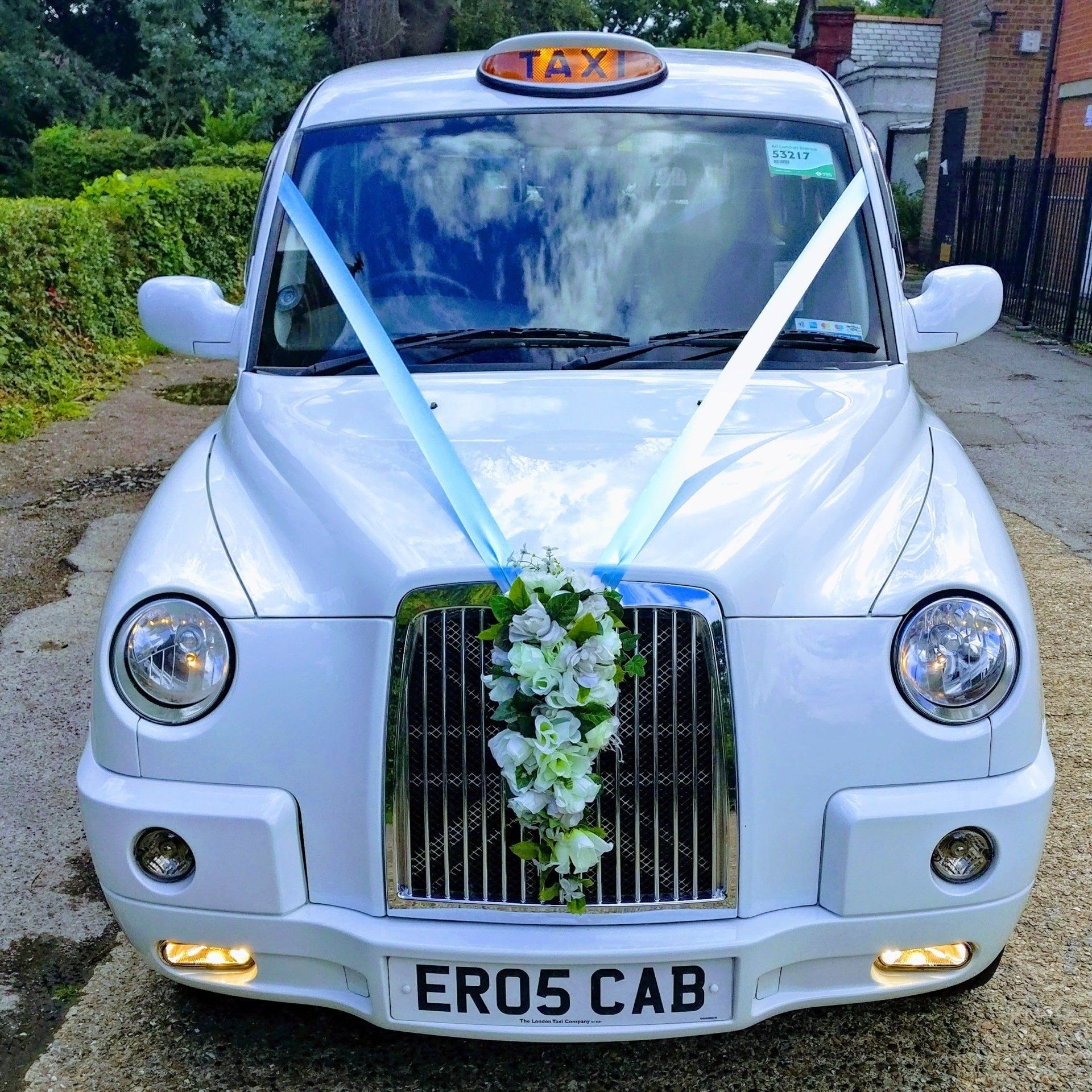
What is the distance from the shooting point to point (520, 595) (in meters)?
2.46

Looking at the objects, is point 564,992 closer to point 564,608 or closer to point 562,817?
point 562,817

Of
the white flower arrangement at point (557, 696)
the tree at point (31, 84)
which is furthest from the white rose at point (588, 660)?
the tree at point (31, 84)

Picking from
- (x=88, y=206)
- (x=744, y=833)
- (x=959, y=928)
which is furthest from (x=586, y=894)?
(x=88, y=206)

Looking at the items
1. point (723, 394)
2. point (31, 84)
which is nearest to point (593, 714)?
point (723, 394)

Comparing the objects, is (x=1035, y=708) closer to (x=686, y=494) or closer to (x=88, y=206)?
(x=686, y=494)

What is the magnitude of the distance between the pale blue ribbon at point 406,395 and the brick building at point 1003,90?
54.2ft

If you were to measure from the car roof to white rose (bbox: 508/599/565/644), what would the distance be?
208 cm

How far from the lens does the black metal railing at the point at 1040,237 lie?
14.9 m

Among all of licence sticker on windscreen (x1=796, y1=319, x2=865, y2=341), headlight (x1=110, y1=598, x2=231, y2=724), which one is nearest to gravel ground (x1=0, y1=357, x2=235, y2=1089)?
headlight (x1=110, y1=598, x2=231, y2=724)

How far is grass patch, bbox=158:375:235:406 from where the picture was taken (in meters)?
11.4

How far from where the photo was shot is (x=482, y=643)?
2533 mm

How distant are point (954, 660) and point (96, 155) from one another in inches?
892

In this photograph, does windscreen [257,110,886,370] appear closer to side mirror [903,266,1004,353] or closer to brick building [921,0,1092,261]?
side mirror [903,266,1004,353]

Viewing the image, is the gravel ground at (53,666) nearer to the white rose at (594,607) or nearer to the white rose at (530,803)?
the white rose at (530,803)
